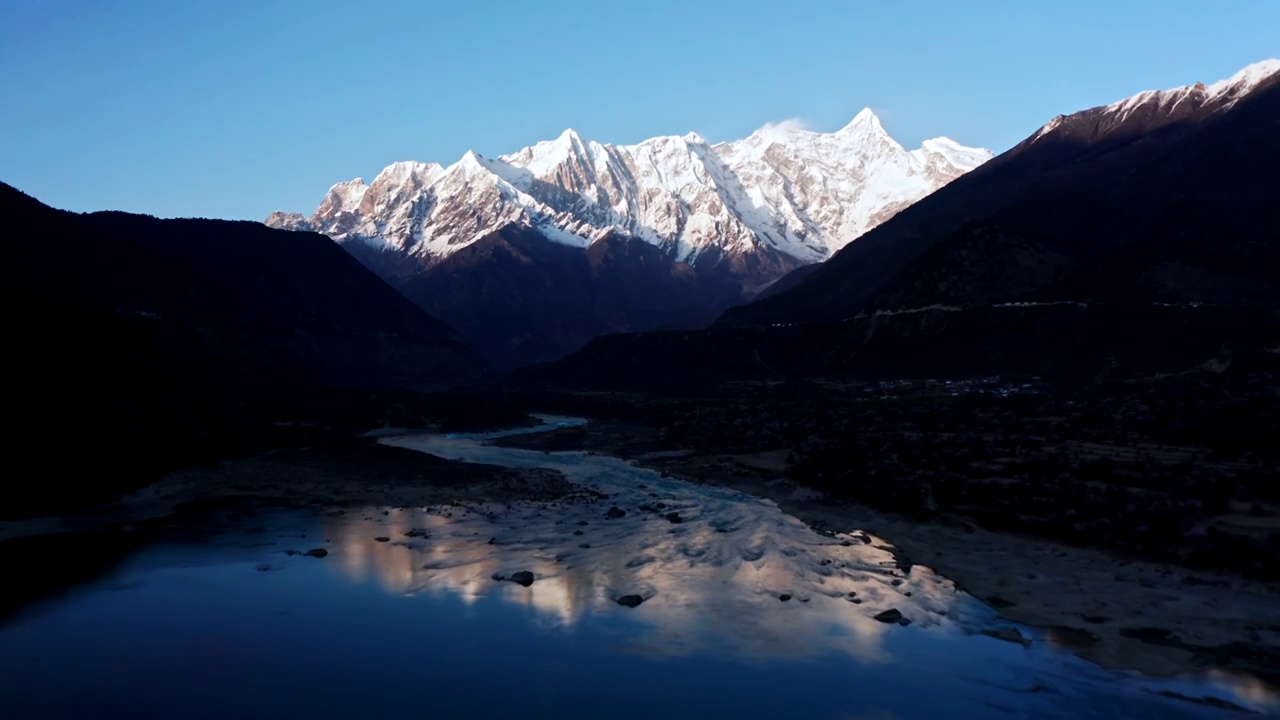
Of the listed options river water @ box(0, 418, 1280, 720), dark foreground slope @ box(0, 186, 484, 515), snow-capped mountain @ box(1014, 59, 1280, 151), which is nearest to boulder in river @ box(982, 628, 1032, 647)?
river water @ box(0, 418, 1280, 720)

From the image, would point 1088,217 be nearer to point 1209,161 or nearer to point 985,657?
point 1209,161

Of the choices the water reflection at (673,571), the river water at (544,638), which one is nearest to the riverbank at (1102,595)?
the river water at (544,638)

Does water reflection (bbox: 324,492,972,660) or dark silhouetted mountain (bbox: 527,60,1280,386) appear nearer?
water reflection (bbox: 324,492,972,660)

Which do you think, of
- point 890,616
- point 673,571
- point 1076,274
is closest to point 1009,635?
point 890,616

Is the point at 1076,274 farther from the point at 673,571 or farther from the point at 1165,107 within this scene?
the point at 673,571

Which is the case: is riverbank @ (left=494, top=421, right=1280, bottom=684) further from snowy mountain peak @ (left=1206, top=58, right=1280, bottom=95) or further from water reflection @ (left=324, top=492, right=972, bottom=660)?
snowy mountain peak @ (left=1206, top=58, right=1280, bottom=95)

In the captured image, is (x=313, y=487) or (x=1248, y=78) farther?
(x=1248, y=78)

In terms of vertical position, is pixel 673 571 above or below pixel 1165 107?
below
